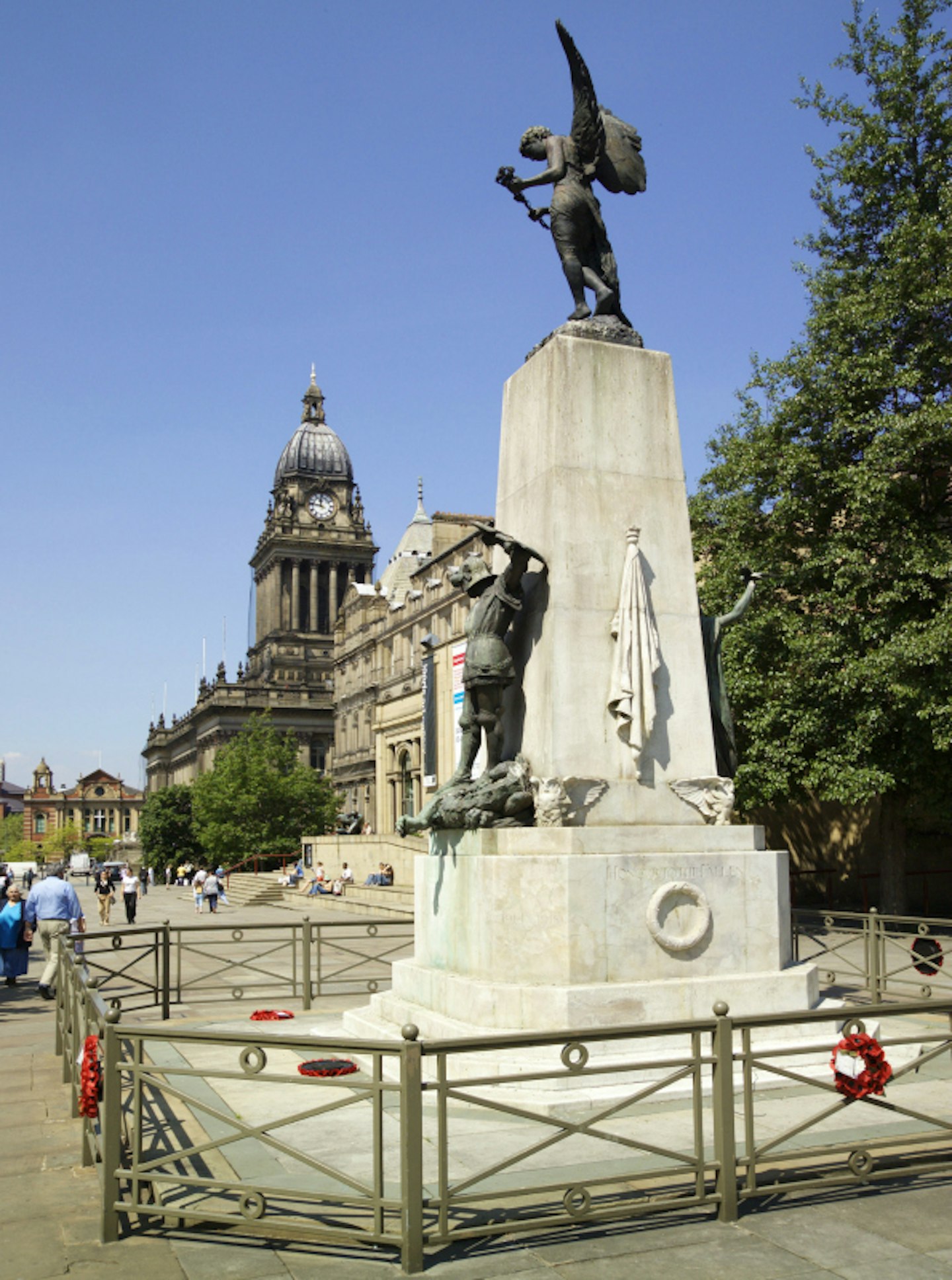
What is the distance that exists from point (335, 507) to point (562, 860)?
136 m

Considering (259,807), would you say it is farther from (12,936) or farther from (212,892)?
(12,936)

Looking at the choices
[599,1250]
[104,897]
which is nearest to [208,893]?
[104,897]

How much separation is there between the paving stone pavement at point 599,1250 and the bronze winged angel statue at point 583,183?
7965mm

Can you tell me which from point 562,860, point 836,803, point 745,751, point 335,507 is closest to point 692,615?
Result: point 562,860

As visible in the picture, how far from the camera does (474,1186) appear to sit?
261 inches

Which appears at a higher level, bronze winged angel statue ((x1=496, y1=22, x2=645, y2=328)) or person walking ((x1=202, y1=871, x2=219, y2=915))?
bronze winged angel statue ((x1=496, y1=22, x2=645, y2=328))

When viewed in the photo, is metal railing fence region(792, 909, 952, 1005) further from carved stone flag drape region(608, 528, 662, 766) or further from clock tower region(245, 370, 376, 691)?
clock tower region(245, 370, 376, 691)

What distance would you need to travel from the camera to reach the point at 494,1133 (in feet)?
25.7

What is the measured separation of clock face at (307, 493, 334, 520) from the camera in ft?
467

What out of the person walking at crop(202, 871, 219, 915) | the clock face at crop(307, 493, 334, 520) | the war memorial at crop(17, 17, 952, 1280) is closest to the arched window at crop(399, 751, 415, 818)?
the person walking at crop(202, 871, 219, 915)

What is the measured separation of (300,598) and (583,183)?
13055cm

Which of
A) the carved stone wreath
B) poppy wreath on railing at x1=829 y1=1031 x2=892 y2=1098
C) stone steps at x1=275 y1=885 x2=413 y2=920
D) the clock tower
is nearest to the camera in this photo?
poppy wreath on railing at x1=829 y1=1031 x2=892 y2=1098

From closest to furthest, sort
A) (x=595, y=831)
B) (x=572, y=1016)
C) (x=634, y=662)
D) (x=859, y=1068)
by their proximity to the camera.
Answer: (x=859, y=1068) < (x=572, y=1016) < (x=595, y=831) < (x=634, y=662)

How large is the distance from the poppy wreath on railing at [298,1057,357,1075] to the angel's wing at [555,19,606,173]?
8710 millimetres
